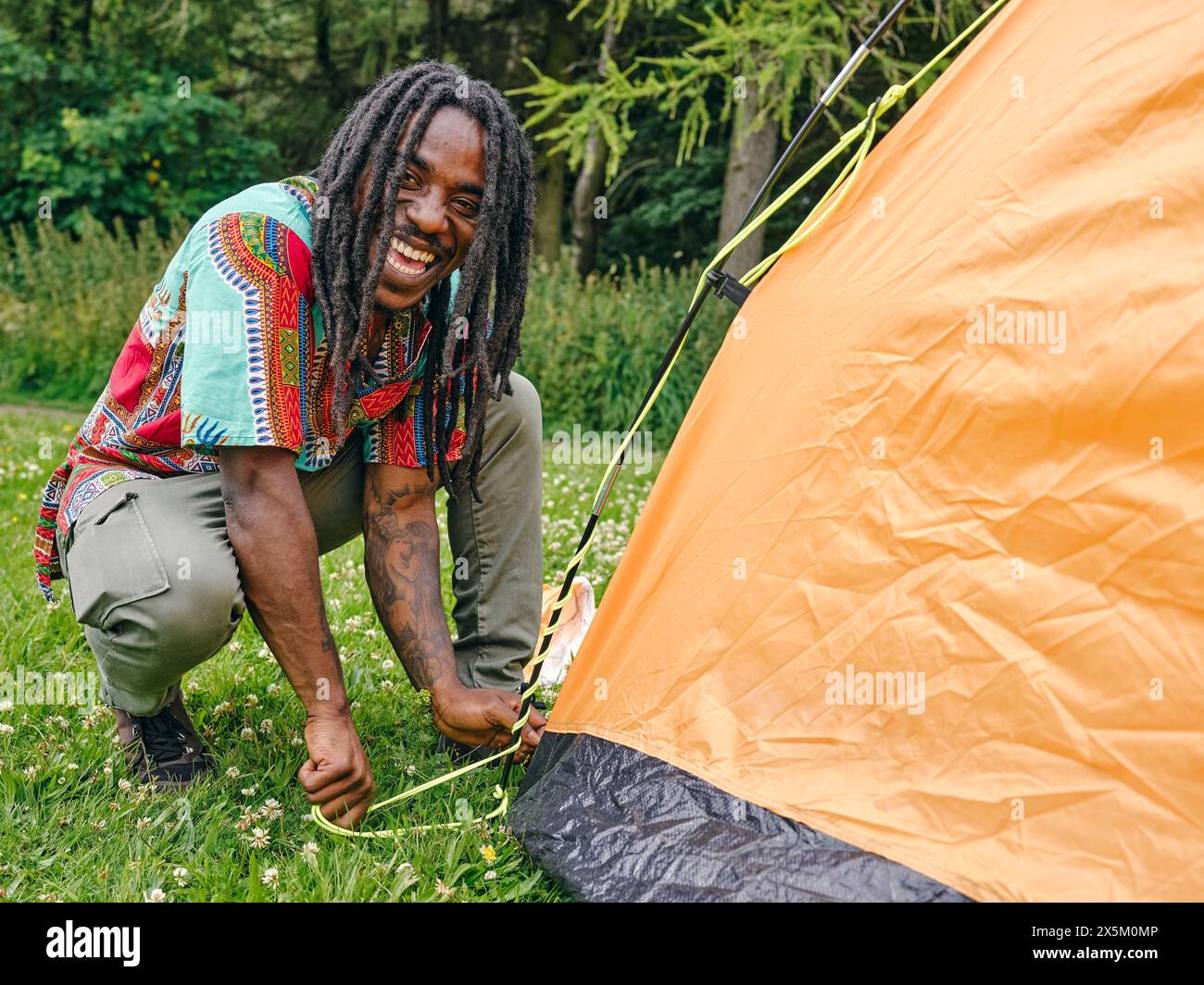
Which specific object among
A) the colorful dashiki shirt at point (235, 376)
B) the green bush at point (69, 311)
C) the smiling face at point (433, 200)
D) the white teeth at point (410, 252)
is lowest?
the green bush at point (69, 311)

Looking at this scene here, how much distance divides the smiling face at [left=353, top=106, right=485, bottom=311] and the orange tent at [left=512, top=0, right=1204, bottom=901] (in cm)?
62

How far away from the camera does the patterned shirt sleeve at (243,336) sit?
6.73 feet

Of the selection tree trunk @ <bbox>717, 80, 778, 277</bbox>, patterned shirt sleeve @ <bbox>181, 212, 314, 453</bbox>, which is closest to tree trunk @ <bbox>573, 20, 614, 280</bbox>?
tree trunk @ <bbox>717, 80, 778, 277</bbox>

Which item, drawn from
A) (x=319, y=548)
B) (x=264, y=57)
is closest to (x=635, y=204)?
(x=264, y=57)

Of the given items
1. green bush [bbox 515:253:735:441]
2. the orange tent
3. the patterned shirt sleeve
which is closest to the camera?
the orange tent

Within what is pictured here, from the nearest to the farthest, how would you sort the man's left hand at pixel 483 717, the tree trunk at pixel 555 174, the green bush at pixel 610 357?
the man's left hand at pixel 483 717 < the green bush at pixel 610 357 < the tree trunk at pixel 555 174

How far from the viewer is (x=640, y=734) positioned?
2129mm

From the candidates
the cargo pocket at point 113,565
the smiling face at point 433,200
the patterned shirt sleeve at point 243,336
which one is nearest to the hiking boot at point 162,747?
the cargo pocket at point 113,565

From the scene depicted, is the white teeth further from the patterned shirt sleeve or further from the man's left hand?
the man's left hand

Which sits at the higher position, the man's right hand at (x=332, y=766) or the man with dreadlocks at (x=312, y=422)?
the man with dreadlocks at (x=312, y=422)

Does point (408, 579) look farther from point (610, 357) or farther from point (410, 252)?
point (610, 357)

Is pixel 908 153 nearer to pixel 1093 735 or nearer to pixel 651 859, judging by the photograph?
pixel 1093 735

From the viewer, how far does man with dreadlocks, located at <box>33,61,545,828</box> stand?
2.11m

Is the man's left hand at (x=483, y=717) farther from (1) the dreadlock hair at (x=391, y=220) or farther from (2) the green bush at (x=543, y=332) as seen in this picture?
(2) the green bush at (x=543, y=332)
